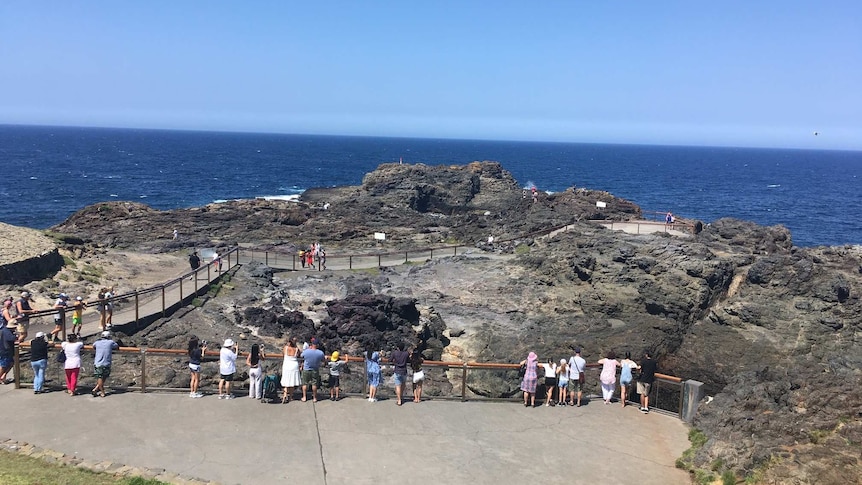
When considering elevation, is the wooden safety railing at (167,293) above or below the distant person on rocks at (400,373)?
below

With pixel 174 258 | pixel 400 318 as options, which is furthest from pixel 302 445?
pixel 174 258

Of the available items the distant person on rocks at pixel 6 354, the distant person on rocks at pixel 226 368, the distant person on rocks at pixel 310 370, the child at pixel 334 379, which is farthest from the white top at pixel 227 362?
the distant person on rocks at pixel 6 354

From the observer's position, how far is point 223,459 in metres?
11.3

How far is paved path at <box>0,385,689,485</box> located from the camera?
11.2 m

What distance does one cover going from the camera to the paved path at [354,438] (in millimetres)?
11188

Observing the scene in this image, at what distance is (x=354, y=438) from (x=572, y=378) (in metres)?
5.09

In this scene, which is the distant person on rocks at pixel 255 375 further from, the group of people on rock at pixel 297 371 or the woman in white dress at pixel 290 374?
the woman in white dress at pixel 290 374

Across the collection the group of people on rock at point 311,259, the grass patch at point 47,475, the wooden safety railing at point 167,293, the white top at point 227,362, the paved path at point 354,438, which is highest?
the white top at point 227,362

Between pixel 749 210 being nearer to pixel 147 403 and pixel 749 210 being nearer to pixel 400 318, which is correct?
pixel 400 318

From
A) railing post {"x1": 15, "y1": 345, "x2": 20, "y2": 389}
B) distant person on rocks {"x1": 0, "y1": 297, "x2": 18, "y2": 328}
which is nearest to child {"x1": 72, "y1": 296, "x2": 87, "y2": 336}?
distant person on rocks {"x1": 0, "y1": 297, "x2": 18, "y2": 328}

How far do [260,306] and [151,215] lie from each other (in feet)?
103

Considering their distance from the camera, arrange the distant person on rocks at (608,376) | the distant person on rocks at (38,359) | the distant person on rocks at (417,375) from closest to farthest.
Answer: the distant person on rocks at (38,359) → the distant person on rocks at (417,375) → the distant person on rocks at (608,376)

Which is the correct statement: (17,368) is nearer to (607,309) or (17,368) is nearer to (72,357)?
(72,357)

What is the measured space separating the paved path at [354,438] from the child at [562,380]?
0.41 m
